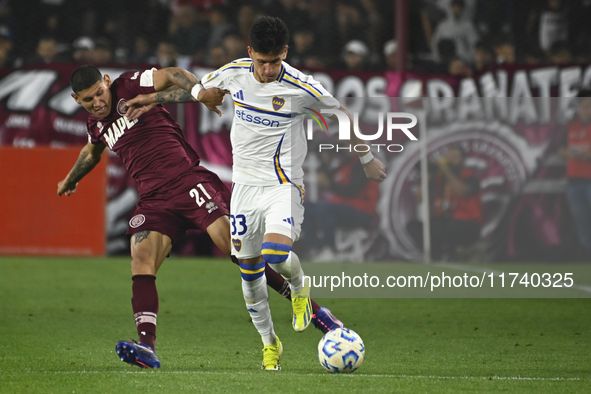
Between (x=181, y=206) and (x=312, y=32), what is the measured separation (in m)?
8.00

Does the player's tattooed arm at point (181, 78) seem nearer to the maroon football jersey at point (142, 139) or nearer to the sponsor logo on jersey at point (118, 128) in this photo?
the maroon football jersey at point (142, 139)

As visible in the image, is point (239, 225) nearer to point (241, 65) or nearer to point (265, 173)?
Result: point (265, 173)

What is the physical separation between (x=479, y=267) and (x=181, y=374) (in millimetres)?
6525

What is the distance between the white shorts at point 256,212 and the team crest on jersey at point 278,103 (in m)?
0.44

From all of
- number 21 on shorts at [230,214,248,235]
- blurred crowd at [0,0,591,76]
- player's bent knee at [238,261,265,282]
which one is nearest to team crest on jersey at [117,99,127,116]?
number 21 on shorts at [230,214,248,235]

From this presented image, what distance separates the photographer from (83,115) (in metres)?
11.3

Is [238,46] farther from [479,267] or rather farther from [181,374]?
[181,374]

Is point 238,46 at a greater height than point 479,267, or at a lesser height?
greater

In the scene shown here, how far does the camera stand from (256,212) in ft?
15.4

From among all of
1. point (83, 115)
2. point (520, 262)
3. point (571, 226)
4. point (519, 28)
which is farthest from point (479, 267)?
point (83, 115)

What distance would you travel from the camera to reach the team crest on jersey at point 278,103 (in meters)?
4.69

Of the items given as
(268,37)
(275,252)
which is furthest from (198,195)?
(268,37)

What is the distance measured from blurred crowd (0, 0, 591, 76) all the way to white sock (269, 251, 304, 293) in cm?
715

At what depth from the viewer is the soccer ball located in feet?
14.2
